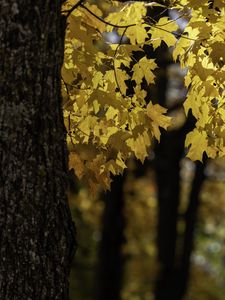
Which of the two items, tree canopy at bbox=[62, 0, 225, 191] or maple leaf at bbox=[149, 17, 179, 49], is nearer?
tree canopy at bbox=[62, 0, 225, 191]

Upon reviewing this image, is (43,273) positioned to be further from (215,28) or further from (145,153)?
(215,28)

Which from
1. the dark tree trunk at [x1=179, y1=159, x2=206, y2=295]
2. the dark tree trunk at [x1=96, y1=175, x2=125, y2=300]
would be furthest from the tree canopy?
the dark tree trunk at [x1=179, y1=159, x2=206, y2=295]

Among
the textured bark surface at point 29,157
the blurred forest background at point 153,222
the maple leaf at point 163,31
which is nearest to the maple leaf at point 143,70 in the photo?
the maple leaf at point 163,31

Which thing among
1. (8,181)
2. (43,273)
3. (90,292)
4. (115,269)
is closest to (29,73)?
(8,181)

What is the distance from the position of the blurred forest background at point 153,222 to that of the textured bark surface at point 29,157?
6490mm

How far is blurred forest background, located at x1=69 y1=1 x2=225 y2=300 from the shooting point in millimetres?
14133

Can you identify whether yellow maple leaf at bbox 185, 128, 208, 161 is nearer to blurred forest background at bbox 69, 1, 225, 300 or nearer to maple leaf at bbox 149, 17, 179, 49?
maple leaf at bbox 149, 17, 179, 49

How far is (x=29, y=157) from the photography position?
3.64m

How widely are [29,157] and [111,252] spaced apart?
10673 mm

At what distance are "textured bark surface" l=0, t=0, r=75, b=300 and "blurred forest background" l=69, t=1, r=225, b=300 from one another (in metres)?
6.49

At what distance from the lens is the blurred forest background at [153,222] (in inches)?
556

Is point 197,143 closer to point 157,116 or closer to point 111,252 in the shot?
point 157,116

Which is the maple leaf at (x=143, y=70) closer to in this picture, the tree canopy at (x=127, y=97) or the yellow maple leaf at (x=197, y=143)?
the tree canopy at (x=127, y=97)

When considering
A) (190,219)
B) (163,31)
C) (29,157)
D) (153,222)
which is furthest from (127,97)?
(153,222)
